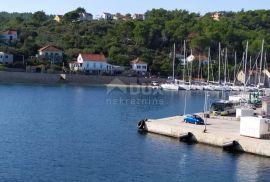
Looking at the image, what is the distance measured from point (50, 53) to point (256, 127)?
67464 mm

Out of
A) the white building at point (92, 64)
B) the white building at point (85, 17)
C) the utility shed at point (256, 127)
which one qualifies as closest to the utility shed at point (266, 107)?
the utility shed at point (256, 127)

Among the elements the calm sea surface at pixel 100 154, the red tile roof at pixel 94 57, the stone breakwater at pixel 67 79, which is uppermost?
the red tile roof at pixel 94 57

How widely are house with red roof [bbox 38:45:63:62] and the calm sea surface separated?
149 feet

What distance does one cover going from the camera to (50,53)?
Result: 9606 cm

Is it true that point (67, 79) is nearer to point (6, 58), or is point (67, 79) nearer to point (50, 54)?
point (50, 54)

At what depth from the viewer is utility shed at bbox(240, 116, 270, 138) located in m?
32.8

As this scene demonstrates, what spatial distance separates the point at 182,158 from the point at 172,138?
561cm

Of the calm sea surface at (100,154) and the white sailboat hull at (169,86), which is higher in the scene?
the white sailboat hull at (169,86)

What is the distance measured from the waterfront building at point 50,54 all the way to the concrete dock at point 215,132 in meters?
58.2

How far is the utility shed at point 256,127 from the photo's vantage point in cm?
3275

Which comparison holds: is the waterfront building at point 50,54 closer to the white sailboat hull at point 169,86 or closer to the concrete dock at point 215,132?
the white sailboat hull at point 169,86

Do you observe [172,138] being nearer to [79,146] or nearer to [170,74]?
[79,146]

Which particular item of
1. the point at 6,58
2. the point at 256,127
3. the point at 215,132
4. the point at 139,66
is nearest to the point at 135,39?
the point at 139,66

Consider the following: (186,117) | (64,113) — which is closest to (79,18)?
(64,113)
